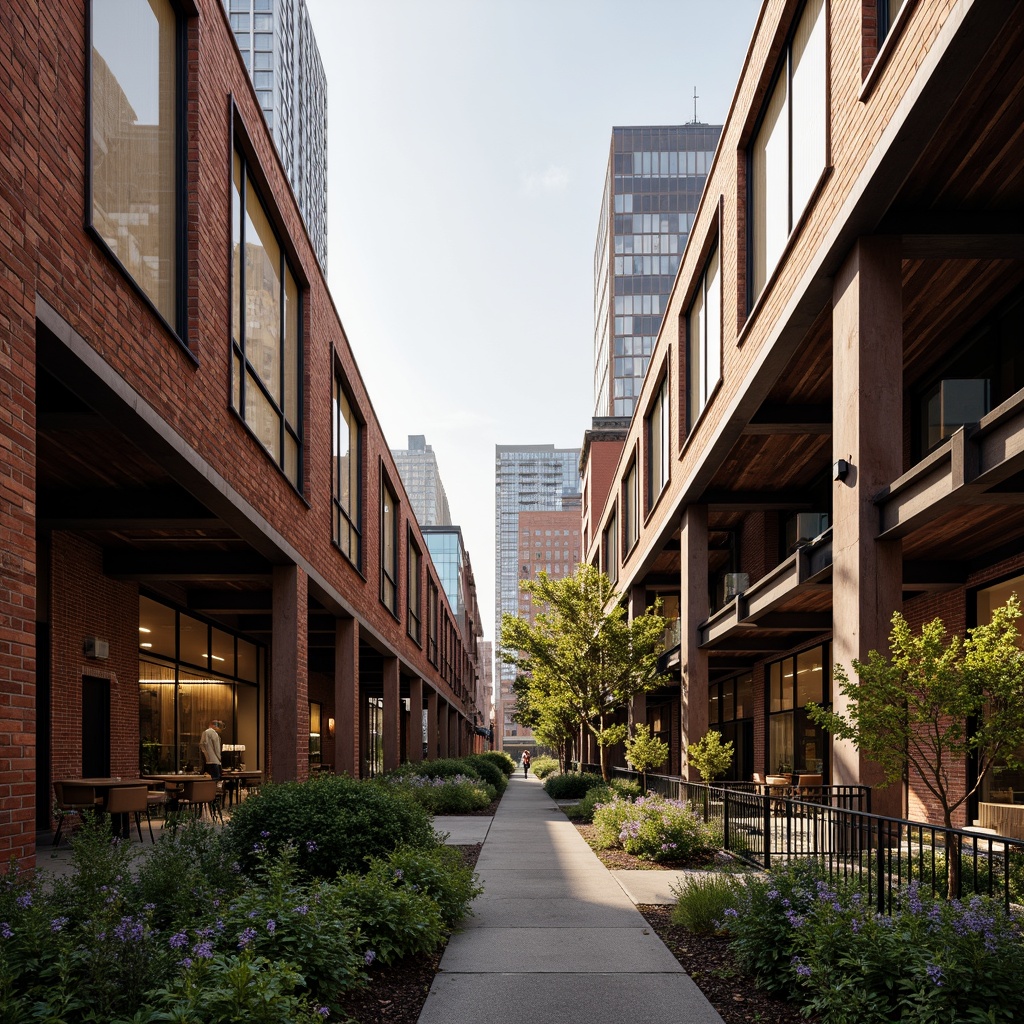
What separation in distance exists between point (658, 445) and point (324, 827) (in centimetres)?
1969

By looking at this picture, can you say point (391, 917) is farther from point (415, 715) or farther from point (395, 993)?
point (415, 715)

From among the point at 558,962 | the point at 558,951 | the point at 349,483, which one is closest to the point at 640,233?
the point at 349,483

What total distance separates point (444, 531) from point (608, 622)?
67498 millimetres

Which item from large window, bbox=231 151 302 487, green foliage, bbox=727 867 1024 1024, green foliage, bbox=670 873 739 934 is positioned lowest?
green foliage, bbox=670 873 739 934

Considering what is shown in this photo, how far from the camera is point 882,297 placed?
452 inches

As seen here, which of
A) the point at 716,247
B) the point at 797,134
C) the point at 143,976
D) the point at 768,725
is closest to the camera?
the point at 143,976

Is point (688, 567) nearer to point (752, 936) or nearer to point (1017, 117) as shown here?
point (1017, 117)

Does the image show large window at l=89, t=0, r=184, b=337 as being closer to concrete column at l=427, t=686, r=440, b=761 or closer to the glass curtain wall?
the glass curtain wall

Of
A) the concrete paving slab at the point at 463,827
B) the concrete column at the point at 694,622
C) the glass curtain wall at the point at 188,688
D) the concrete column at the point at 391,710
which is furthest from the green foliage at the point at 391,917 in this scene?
the concrete column at the point at 391,710

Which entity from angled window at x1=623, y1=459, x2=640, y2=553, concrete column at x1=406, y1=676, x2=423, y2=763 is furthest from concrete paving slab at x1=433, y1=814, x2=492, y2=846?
concrete column at x1=406, y1=676, x2=423, y2=763

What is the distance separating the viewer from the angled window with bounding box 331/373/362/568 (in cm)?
2002

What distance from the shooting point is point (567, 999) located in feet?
21.3

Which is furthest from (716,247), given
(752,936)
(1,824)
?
(1,824)

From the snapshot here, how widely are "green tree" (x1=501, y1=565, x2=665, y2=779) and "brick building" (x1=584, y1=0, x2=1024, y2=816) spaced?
1.94 meters
